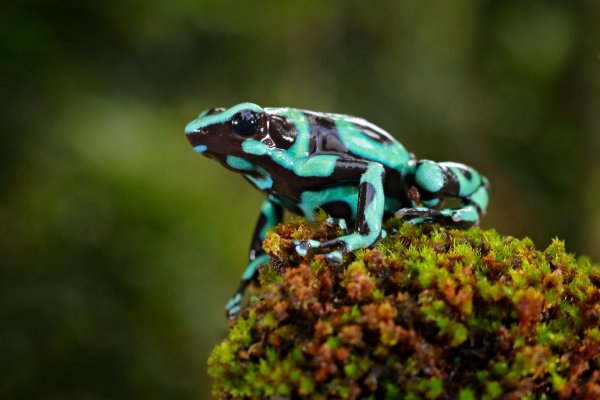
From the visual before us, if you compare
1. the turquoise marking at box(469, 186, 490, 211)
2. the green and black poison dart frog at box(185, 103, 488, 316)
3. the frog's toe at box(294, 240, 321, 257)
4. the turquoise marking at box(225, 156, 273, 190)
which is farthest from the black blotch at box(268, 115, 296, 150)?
the turquoise marking at box(469, 186, 490, 211)

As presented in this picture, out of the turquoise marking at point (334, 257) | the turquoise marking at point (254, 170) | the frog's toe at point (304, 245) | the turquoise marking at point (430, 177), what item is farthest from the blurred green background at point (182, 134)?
the turquoise marking at point (334, 257)

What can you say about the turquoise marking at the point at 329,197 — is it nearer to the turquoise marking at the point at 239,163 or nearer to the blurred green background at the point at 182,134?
the turquoise marking at the point at 239,163

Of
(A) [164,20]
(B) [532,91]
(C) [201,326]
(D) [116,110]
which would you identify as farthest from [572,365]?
(B) [532,91]

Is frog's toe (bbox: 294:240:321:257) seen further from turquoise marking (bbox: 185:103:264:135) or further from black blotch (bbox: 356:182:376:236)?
turquoise marking (bbox: 185:103:264:135)

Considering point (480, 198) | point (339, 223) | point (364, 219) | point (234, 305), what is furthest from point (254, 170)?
point (480, 198)

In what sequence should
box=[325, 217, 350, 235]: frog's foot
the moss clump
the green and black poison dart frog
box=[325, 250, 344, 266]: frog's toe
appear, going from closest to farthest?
the moss clump
box=[325, 250, 344, 266]: frog's toe
box=[325, 217, 350, 235]: frog's foot
the green and black poison dart frog

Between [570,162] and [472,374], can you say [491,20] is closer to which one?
[570,162]
